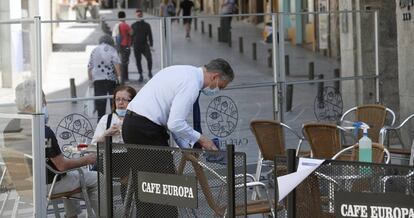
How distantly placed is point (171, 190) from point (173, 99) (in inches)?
71.8

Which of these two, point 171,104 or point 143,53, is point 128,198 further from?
point 143,53

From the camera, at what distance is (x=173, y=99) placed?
7773 millimetres

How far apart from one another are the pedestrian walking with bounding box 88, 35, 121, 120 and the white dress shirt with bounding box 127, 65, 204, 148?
4886 mm

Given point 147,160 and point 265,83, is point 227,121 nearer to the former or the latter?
point 265,83

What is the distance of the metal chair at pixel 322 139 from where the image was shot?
871 centimetres

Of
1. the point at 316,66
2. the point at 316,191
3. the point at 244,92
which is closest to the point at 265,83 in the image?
the point at 244,92

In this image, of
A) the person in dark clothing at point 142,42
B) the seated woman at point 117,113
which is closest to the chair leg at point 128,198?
the seated woman at point 117,113

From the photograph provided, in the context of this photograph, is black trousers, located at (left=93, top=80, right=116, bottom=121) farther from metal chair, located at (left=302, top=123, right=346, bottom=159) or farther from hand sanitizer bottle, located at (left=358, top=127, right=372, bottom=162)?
hand sanitizer bottle, located at (left=358, top=127, right=372, bottom=162)

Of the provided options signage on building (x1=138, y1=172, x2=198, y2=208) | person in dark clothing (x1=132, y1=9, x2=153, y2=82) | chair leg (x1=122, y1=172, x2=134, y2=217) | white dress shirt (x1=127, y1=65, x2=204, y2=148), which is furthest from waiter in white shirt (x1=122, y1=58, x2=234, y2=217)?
person in dark clothing (x1=132, y1=9, x2=153, y2=82)

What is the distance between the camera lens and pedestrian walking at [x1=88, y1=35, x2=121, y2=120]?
12867 millimetres

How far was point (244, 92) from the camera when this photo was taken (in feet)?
40.6

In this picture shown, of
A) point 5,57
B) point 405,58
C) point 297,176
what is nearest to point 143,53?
point 405,58

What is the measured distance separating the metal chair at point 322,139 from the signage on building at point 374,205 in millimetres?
3532

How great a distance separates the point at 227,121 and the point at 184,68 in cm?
415
